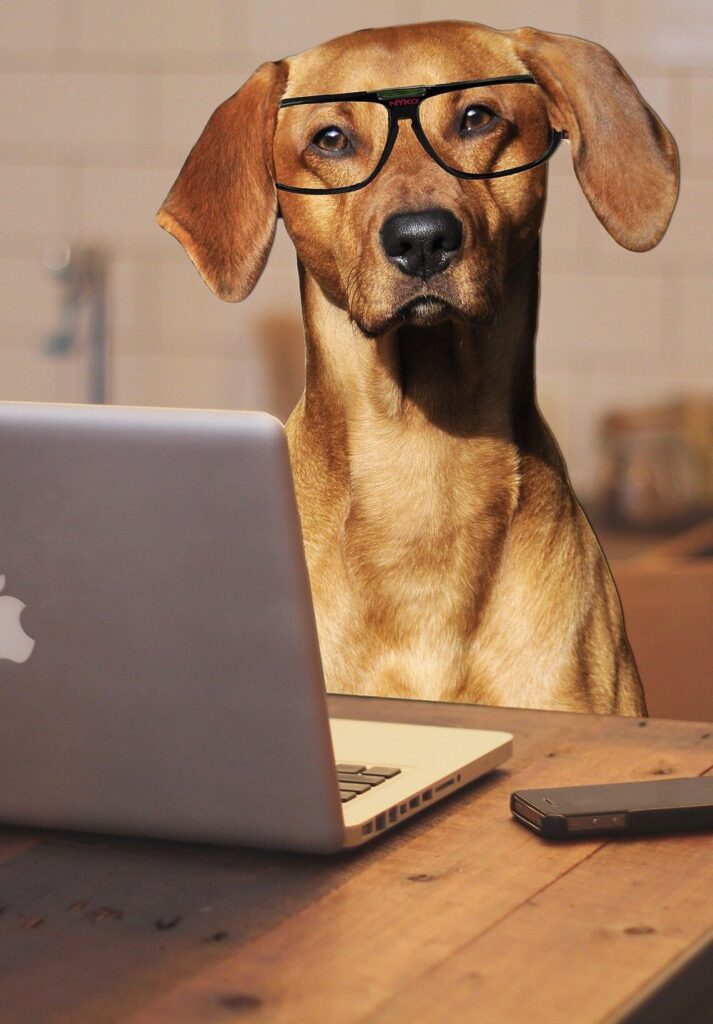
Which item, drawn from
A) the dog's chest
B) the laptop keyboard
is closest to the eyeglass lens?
the dog's chest

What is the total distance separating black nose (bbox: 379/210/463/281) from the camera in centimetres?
137

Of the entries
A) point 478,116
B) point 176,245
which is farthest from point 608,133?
point 176,245

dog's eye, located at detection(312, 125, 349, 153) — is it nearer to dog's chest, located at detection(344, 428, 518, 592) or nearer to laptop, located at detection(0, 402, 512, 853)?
dog's chest, located at detection(344, 428, 518, 592)

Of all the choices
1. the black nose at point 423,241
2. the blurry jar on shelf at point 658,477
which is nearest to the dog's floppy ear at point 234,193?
the black nose at point 423,241

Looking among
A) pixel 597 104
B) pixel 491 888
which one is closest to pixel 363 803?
pixel 491 888

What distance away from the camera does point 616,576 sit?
1.61 m

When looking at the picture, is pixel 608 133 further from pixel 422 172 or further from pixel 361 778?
pixel 361 778

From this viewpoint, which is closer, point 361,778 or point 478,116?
point 361,778

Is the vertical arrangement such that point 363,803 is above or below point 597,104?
below

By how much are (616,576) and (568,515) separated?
0.32 ft

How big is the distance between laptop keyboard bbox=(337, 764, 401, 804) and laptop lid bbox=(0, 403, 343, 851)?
0.34ft

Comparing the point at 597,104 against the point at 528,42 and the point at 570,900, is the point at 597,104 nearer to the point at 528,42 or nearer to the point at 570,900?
the point at 528,42

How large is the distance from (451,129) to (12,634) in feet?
2.84

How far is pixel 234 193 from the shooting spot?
5.13ft
